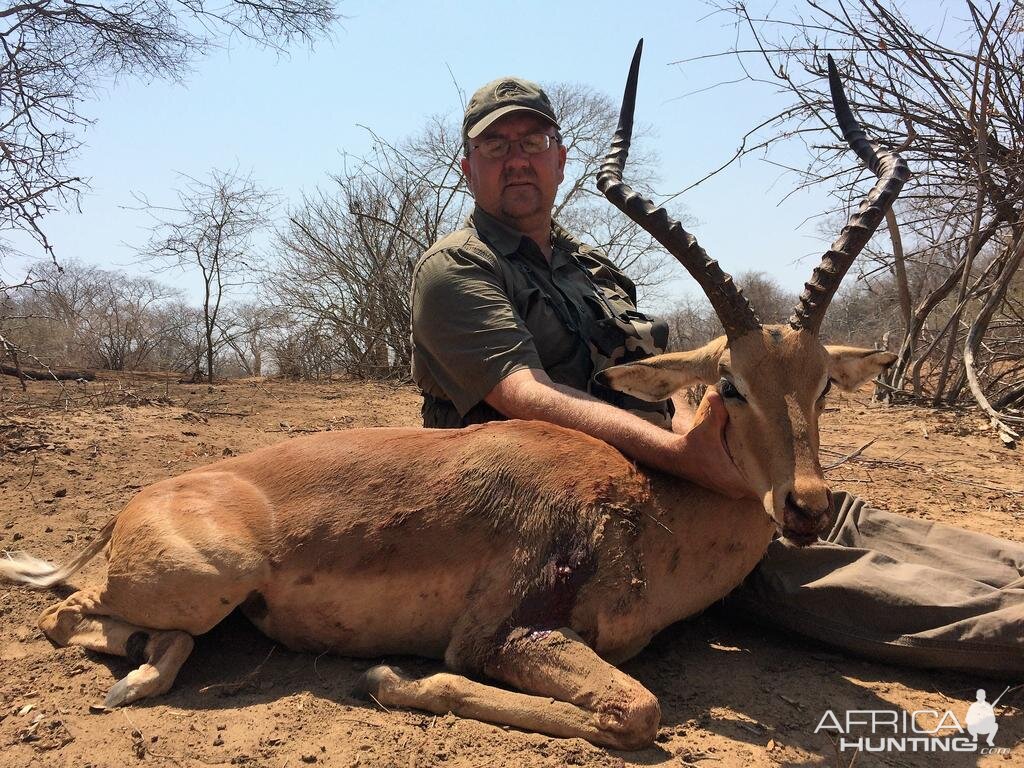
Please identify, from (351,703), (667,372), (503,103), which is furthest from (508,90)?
(351,703)

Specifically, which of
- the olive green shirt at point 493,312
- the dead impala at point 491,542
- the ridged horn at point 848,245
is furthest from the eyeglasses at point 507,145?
the ridged horn at point 848,245

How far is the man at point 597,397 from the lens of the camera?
360cm

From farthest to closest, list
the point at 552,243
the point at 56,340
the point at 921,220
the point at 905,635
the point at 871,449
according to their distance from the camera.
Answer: the point at 56,340
the point at 921,220
the point at 871,449
the point at 552,243
the point at 905,635

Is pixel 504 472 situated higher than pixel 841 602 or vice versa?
pixel 504 472

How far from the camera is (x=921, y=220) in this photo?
909 cm

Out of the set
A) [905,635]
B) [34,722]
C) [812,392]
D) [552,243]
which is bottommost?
[34,722]

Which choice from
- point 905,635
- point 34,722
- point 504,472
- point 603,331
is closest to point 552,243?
point 603,331

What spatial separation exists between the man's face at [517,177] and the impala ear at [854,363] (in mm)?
2201

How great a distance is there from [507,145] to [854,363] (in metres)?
2.61

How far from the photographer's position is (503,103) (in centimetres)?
511

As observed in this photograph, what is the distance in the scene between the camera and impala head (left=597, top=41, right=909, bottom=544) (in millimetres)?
3113

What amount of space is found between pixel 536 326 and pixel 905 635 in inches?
100

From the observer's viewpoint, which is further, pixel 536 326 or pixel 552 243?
pixel 552 243

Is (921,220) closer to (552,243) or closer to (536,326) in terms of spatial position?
(552,243)
